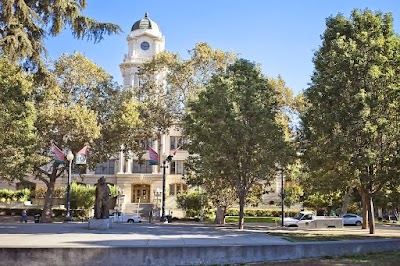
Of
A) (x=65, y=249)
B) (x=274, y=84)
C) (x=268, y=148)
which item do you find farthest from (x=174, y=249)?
(x=274, y=84)

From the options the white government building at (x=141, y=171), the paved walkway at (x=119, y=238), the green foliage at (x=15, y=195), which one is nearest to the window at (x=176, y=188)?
the white government building at (x=141, y=171)

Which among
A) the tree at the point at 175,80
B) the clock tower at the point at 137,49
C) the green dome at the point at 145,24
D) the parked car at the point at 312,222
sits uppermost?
the green dome at the point at 145,24

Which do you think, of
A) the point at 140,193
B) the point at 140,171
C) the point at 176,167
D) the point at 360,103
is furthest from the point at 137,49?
the point at 360,103

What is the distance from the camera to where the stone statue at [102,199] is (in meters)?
19.2

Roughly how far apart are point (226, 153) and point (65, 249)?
1378 cm

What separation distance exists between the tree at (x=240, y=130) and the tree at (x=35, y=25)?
287 inches

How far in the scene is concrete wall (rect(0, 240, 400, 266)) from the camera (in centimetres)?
1214

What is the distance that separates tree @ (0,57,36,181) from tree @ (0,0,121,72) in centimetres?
917

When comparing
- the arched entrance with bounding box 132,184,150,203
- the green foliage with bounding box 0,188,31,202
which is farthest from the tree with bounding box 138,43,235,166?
the green foliage with bounding box 0,188,31,202

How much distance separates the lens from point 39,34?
18.9 m

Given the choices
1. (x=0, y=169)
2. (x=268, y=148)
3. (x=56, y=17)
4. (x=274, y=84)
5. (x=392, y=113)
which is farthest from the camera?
(x=274, y=84)

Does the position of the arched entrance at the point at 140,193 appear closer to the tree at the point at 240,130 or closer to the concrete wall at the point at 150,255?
the tree at the point at 240,130

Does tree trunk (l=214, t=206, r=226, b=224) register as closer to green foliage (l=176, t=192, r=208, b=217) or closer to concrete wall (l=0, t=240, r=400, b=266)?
green foliage (l=176, t=192, r=208, b=217)

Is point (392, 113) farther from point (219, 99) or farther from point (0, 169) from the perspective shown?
point (0, 169)
